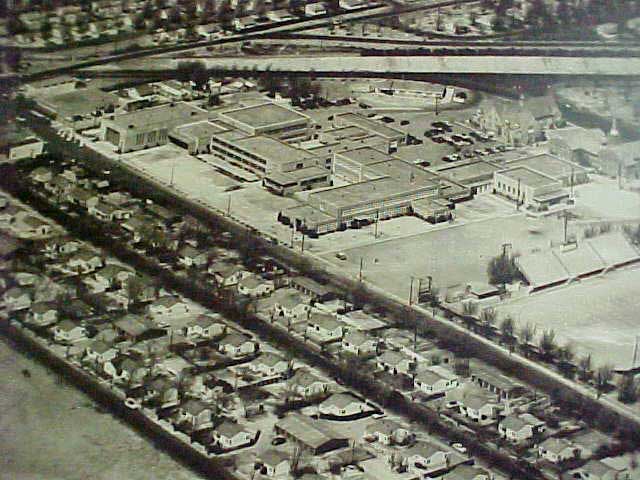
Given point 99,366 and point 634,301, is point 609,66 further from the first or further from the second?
point 99,366

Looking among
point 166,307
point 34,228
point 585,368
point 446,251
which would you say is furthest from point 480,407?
point 34,228

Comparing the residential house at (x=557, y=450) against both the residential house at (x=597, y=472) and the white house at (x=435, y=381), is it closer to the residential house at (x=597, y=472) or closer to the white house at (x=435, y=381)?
the residential house at (x=597, y=472)

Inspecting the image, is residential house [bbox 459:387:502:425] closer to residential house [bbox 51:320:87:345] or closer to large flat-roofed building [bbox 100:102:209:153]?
residential house [bbox 51:320:87:345]

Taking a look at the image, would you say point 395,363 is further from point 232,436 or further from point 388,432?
point 232,436

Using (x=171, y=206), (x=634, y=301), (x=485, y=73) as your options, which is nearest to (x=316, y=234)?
(x=171, y=206)

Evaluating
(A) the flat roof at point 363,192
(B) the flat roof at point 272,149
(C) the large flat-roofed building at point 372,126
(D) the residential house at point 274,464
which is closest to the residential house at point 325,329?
(D) the residential house at point 274,464

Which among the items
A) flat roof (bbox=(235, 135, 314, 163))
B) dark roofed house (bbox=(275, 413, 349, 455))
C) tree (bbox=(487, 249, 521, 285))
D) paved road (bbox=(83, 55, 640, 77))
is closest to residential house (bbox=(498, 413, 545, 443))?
dark roofed house (bbox=(275, 413, 349, 455))
